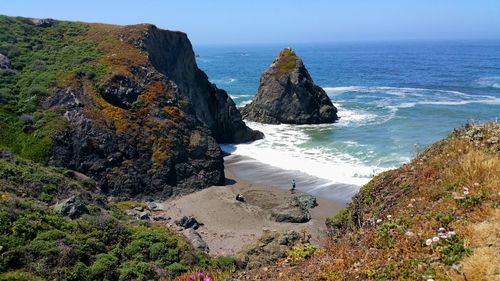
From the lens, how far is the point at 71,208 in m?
18.2

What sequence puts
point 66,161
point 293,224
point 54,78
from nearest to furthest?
point 293,224 → point 66,161 → point 54,78

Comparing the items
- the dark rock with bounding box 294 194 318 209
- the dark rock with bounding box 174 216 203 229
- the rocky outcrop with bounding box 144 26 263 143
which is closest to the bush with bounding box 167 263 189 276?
the dark rock with bounding box 174 216 203 229

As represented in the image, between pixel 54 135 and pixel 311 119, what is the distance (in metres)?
33.8

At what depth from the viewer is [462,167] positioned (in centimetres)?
920

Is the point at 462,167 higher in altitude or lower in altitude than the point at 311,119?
higher

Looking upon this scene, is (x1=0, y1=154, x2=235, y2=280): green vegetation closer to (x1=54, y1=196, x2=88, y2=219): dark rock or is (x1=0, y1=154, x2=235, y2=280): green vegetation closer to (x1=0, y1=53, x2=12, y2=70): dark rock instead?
(x1=54, y1=196, x2=88, y2=219): dark rock

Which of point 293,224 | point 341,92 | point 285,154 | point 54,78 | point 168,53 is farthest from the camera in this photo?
point 341,92

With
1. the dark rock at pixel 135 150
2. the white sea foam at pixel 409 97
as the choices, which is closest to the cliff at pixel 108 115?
the dark rock at pixel 135 150

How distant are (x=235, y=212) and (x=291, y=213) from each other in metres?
3.47

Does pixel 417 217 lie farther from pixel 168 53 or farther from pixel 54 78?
pixel 168 53

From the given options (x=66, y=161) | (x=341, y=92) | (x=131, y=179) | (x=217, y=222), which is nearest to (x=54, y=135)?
(x=66, y=161)

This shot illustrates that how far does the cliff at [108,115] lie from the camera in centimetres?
2977

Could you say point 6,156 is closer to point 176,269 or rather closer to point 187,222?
point 187,222

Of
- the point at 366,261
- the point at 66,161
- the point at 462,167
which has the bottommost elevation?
the point at 66,161
